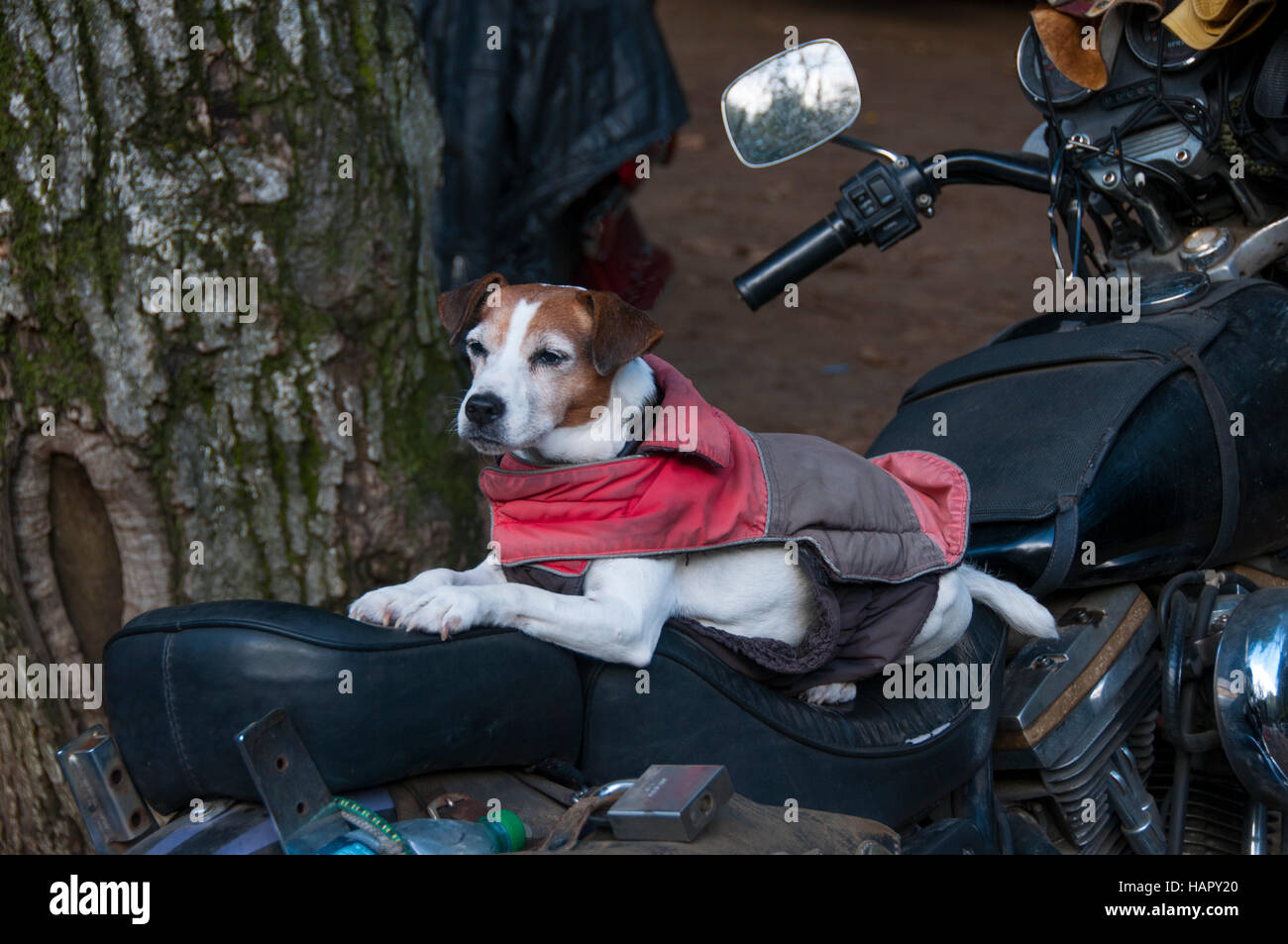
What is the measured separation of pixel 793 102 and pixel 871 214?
26 centimetres

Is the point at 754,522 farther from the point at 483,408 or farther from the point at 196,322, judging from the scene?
the point at 196,322

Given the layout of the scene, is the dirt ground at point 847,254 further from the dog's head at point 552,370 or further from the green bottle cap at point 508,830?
the green bottle cap at point 508,830

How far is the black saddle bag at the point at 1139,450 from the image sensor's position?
6.94 feet

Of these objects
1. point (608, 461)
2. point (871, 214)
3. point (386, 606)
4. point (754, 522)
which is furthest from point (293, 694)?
point (871, 214)

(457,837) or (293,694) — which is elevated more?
(293,694)

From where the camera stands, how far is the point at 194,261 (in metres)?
2.61

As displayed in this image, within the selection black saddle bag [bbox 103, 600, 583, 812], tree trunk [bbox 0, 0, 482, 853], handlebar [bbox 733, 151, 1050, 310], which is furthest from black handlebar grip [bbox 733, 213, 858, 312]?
black saddle bag [bbox 103, 600, 583, 812]

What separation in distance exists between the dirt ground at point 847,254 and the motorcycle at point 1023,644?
341cm

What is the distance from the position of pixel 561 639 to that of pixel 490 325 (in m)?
0.68

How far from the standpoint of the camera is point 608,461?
185cm

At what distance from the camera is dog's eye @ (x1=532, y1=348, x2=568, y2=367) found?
204 centimetres

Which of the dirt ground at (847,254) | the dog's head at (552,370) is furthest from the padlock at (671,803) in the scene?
the dirt ground at (847,254)

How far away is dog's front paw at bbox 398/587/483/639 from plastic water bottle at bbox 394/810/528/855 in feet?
0.76

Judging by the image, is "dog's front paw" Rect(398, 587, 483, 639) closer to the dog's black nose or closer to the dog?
the dog
